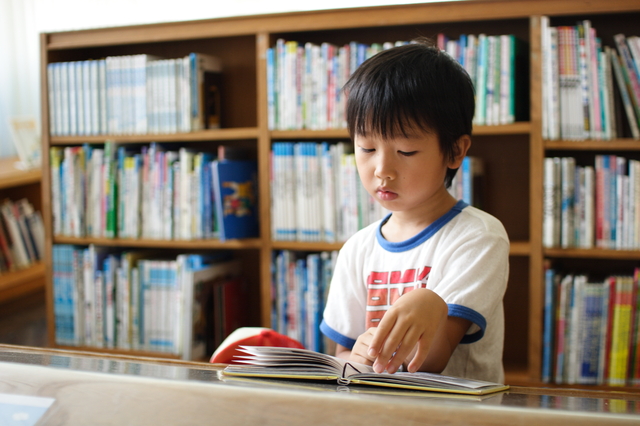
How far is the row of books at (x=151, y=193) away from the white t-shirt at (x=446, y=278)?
99 centimetres

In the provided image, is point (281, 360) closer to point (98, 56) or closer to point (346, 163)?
point (346, 163)

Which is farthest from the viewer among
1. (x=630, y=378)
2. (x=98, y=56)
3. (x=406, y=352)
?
(x=98, y=56)

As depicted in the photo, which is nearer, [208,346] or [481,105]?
[481,105]

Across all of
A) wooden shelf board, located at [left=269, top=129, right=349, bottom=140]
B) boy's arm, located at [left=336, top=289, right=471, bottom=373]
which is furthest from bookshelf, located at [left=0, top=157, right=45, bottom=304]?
boy's arm, located at [left=336, top=289, right=471, bottom=373]

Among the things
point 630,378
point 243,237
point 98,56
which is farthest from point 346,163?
point 98,56

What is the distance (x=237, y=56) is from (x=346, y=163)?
715 millimetres

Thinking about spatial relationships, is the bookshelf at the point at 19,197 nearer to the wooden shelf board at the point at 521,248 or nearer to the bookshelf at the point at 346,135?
the bookshelf at the point at 346,135

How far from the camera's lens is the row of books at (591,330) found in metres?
1.73

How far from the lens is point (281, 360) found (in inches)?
25.6

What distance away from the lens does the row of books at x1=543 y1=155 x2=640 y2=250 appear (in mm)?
1722

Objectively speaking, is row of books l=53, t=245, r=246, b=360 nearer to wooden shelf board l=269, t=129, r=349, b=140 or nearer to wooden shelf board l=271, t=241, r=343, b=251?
wooden shelf board l=271, t=241, r=343, b=251

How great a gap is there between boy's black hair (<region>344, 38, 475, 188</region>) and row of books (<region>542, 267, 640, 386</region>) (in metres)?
1.03

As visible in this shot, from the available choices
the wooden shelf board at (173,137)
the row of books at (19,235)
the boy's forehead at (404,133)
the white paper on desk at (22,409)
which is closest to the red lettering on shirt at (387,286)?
the boy's forehead at (404,133)

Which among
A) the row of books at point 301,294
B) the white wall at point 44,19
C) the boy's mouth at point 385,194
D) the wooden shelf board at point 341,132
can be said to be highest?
the white wall at point 44,19
